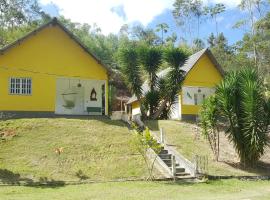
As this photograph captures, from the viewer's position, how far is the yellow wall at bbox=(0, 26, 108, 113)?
91.8 feet

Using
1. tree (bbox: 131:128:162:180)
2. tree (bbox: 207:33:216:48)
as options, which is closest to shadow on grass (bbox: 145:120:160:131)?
tree (bbox: 131:128:162:180)

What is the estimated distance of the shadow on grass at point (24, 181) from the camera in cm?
1769

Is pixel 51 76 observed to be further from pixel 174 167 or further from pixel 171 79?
pixel 174 167

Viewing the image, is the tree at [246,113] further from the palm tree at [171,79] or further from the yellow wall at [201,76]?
the yellow wall at [201,76]

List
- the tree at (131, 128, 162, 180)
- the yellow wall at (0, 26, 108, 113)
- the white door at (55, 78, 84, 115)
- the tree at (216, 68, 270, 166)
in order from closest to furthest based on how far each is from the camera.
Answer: the tree at (131, 128, 162, 180) < the tree at (216, 68, 270, 166) < the yellow wall at (0, 26, 108, 113) < the white door at (55, 78, 84, 115)

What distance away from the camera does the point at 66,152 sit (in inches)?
854

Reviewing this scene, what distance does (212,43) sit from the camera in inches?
3391

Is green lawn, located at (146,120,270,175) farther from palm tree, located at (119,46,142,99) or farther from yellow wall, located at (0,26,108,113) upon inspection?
yellow wall, located at (0,26,108,113)

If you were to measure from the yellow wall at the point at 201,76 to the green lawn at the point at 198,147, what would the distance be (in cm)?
372

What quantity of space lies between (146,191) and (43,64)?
15382 millimetres

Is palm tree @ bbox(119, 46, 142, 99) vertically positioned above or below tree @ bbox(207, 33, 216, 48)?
below

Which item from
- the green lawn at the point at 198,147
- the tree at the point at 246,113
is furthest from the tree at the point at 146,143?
the tree at the point at 246,113

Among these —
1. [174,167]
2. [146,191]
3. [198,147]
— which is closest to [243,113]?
[198,147]

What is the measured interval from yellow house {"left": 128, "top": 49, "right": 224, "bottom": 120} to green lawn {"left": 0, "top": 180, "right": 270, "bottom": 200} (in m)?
15.3
